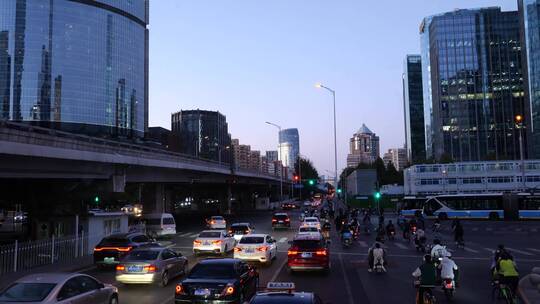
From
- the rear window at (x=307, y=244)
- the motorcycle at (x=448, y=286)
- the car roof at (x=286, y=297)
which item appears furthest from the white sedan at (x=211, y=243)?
the car roof at (x=286, y=297)

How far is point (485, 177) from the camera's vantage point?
97.2 m

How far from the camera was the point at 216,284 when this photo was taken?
40.1ft

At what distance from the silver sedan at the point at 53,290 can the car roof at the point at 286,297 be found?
4589mm

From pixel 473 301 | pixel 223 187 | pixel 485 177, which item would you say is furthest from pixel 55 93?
pixel 473 301

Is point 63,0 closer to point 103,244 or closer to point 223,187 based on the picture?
point 223,187

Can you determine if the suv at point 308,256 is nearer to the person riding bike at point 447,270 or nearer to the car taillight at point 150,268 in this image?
the car taillight at point 150,268

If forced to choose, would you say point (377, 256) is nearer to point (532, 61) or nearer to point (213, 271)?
point (213, 271)

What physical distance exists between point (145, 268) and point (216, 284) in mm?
5097

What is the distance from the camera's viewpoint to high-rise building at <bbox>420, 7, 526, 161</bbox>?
164m

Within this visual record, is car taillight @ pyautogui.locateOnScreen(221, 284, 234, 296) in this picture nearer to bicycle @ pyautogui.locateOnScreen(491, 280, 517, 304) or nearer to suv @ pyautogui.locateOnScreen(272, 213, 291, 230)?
bicycle @ pyautogui.locateOnScreen(491, 280, 517, 304)

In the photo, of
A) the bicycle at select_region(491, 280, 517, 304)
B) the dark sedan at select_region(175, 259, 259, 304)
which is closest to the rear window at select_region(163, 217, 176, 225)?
the dark sedan at select_region(175, 259, 259, 304)

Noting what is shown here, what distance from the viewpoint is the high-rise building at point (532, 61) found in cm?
13775

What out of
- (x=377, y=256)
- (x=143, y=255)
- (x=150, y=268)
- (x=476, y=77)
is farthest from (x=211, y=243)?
(x=476, y=77)

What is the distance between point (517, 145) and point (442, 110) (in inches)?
1030
